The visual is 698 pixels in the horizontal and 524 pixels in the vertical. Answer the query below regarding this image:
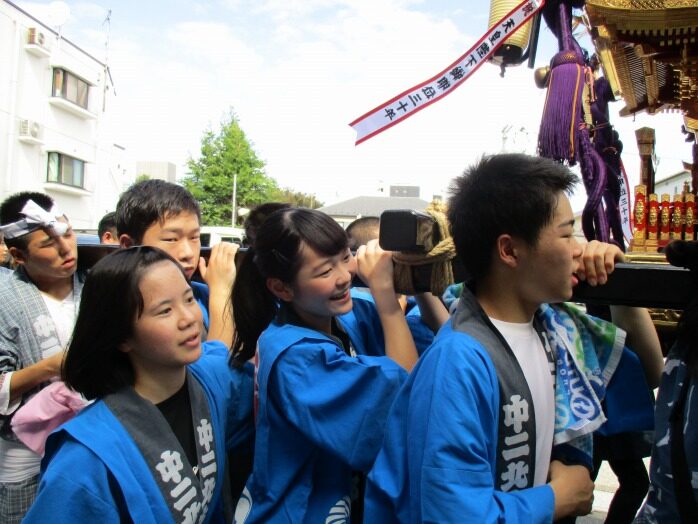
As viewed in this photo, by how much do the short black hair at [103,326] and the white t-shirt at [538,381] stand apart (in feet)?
2.90

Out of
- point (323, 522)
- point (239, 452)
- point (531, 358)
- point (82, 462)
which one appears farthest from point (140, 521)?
point (531, 358)

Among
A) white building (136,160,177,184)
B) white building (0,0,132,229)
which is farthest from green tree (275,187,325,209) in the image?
white building (136,160,177,184)

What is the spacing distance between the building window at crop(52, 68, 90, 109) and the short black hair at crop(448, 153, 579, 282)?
2261 centimetres

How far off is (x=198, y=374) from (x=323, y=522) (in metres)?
0.53

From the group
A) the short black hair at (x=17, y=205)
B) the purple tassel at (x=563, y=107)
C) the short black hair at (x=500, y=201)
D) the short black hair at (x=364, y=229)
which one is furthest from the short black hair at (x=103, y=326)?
the purple tassel at (x=563, y=107)

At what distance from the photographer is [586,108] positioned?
4.25 meters

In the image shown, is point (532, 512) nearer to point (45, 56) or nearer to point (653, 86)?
point (653, 86)

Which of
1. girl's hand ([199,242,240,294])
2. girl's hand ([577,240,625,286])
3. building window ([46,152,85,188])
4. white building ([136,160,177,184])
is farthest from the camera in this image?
white building ([136,160,177,184])

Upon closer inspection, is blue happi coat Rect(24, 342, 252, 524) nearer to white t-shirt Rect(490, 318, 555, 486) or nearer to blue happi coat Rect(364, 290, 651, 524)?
blue happi coat Rect(364, 290, 651, 524)

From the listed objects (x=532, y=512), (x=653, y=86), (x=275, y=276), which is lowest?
(x=532, y=512)

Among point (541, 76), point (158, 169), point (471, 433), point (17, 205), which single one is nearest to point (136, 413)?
point (471, 433)

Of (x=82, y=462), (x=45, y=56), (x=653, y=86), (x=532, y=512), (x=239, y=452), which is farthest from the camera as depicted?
(x=45, y=56)

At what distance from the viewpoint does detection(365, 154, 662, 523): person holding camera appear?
3.42ft

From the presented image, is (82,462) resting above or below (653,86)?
below
